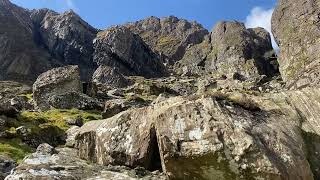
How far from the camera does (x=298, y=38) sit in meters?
161

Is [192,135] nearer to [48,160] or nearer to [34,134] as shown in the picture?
[48,160]

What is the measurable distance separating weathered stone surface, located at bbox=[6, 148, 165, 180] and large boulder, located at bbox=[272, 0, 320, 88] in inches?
4798

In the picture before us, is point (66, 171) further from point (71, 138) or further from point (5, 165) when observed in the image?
point (71, 138)

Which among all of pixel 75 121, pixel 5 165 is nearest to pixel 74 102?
pixel 75 121

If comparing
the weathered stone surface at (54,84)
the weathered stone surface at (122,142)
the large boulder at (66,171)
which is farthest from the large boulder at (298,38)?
the large boulder at (66,171)

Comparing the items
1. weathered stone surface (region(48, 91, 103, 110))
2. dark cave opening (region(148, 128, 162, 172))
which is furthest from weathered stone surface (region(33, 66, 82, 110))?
dark cave opening (region(148, 128, 162, 172))

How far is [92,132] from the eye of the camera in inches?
820

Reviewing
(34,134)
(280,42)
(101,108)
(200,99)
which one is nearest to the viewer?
(200,99)

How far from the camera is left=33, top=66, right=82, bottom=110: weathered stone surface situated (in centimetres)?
6681

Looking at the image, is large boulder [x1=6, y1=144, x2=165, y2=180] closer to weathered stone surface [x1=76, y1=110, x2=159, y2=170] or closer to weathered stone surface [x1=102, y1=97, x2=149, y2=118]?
weathered stone surface [x1=76, y1=110, x2=159, y2=170]

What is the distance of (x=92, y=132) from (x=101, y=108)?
132ft

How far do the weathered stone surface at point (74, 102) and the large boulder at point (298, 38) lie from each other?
280 feet

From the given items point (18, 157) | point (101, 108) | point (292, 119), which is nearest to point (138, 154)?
point (292, 119)

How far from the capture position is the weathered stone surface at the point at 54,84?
219ft
